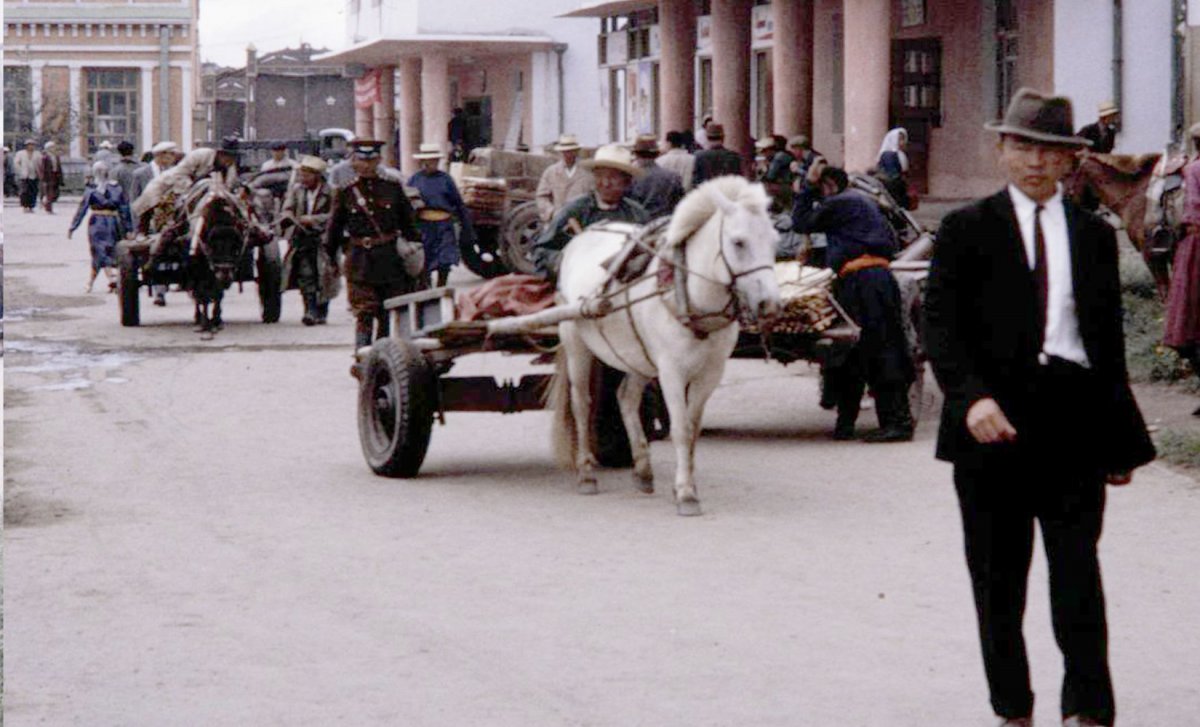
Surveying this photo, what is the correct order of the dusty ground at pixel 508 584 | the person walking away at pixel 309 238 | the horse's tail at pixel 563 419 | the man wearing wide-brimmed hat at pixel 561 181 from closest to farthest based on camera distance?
the dusty ground at pixel 508 584 → the horse's tail at pixel 563 419 → the man wearing wide-brimmed hat at pixel 561 181 → the person walking away at pixel 309 238

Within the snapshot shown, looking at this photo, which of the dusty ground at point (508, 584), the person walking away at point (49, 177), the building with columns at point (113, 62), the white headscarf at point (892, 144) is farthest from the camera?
the building with columns at point (113, 62)

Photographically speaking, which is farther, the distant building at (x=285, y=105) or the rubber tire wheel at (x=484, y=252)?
the distant building at (x=285, y=105)

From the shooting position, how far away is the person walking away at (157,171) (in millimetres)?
24391

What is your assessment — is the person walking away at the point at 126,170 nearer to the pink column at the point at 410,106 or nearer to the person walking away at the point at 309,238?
the person walking away at the point at 309,238

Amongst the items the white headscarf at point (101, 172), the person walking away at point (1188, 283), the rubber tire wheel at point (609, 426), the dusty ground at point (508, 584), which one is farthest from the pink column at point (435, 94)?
the rubber tire wheel at point (609, 426)

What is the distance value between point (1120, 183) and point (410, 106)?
1388 inches

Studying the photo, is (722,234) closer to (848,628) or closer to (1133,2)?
(848,628)

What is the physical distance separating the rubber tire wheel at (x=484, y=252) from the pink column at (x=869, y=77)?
4.48 m

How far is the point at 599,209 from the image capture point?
12281mm

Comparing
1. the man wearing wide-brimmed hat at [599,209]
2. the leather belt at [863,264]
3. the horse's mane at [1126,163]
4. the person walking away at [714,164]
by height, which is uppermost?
the person walking away at [714,164]

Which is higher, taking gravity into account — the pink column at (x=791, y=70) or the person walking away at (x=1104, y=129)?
the pink column at (x=791, y=70)

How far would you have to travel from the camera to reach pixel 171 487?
460 inches

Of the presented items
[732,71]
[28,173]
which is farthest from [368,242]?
[28,173]

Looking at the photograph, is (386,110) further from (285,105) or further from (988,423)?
(988,423)
